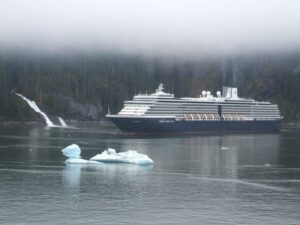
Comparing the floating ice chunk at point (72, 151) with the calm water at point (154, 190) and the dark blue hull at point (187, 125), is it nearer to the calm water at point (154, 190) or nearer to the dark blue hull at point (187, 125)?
the calm water at point (154, 190)

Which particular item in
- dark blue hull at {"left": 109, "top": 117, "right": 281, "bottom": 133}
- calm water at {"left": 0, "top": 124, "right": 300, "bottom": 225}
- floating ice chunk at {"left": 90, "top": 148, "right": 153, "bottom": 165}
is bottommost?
calm water at {"left": 0, "top": 124, "right": 300, "bottom": 225}

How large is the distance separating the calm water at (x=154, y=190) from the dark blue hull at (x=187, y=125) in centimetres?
5541

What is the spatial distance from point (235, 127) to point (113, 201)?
426 feet

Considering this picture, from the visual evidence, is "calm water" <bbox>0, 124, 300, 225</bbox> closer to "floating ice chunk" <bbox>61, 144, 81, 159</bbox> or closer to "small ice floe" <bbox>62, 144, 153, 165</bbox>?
"small ice floe" <bbox>62, 144, 153, 165</bbox>

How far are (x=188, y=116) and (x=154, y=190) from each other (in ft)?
359

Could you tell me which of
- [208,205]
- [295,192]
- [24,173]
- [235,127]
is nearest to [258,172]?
[295,192]

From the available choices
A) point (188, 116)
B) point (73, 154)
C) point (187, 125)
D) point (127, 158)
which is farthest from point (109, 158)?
point (188, 116)

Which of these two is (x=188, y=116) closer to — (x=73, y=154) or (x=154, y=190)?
(x=73, y=154)

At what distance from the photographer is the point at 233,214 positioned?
53750mm

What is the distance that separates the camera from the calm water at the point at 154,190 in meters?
52.3

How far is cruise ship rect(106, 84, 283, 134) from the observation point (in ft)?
515

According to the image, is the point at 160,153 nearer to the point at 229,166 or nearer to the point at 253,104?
the point at 229,166

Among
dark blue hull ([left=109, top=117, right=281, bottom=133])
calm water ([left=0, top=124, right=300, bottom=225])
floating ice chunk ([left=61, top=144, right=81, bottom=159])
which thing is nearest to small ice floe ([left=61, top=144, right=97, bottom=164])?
floating ice chunk ([left=61, top=144, right=81, bottom=159])

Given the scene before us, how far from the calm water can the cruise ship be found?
5706 cm
